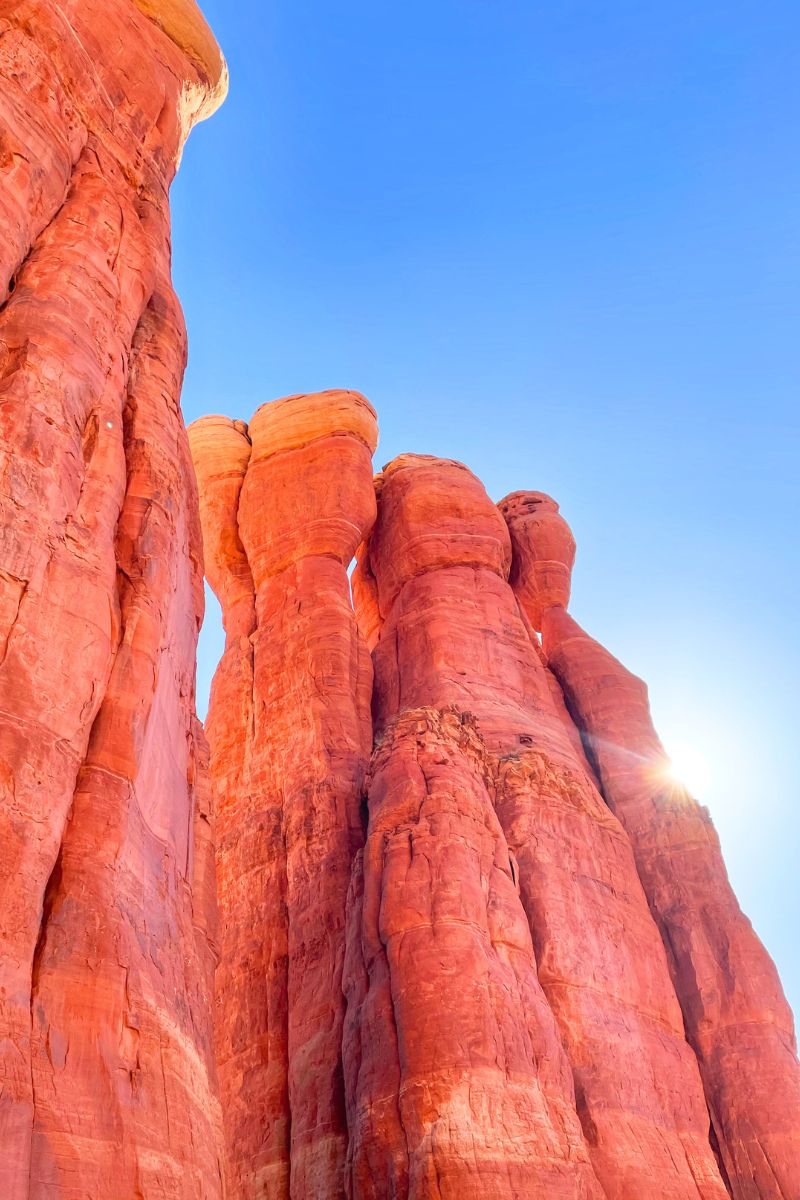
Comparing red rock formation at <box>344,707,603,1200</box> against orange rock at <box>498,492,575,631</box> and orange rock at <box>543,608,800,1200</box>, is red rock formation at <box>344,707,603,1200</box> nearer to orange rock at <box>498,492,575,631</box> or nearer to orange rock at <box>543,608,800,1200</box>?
orange rock at <box>543,608,800,1200</box>

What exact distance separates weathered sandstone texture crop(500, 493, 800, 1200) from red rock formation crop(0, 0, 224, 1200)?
44.6ft

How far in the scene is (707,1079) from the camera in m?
21.1

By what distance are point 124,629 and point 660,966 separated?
16.1 metres

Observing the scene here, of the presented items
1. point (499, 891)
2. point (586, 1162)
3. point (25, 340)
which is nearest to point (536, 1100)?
point (586, 1162)

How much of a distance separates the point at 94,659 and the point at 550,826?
1453 cm

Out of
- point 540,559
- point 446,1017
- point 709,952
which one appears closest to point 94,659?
point 446,1017

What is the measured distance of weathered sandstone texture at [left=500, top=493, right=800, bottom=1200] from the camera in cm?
1994

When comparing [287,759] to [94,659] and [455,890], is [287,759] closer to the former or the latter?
[455,890]

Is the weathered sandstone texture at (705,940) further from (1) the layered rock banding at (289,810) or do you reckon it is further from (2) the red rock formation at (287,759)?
(2) the red rock formation at (287,759)

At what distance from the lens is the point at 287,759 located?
24.6 m

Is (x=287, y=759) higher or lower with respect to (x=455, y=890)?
higher

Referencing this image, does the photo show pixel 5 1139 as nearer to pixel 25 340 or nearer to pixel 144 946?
pixel 144 946

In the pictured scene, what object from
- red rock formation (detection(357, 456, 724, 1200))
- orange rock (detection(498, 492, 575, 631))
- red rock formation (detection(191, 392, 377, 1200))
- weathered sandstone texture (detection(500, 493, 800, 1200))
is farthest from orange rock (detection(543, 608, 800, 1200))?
red rock formation (detection(191, 392, 377, 1200))

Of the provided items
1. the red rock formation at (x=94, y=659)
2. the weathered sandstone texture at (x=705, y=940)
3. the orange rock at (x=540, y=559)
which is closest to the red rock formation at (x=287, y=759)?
the orange rock at (x=540, y=559)
